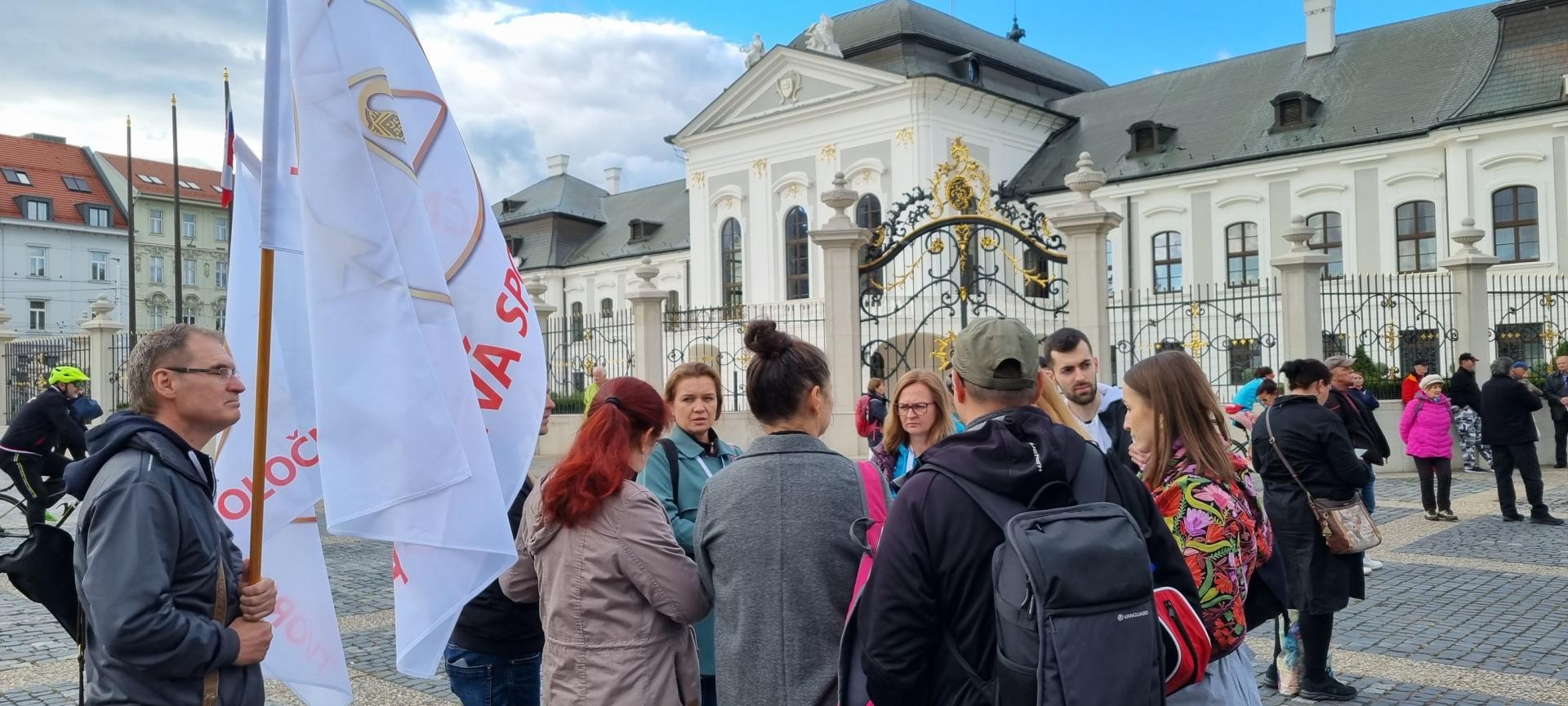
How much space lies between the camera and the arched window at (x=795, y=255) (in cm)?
3569

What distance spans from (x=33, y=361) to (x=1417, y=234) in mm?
30342

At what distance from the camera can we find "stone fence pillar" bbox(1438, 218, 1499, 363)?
15633 mm

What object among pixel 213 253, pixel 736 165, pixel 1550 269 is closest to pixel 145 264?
pixel 213 253

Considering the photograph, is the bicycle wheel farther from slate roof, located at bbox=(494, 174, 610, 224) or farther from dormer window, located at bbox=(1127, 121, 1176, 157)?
slate roof, located at bbox=(494, 174, 610, 224)

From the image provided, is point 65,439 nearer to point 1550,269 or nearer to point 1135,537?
point 1135,537

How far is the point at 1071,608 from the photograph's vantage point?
7.06 ft

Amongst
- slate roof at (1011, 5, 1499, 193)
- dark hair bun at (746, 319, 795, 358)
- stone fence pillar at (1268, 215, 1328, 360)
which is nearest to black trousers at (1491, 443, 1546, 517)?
stone fence pillar at (1268, 215, 1328, 360)

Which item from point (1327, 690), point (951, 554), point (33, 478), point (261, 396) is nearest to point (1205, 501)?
point (951, 554)

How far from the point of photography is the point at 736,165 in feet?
123

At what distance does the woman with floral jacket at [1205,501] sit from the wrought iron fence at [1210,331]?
415 inches

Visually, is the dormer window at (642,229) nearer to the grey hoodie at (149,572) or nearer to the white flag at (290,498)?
the white flag at (290,498)

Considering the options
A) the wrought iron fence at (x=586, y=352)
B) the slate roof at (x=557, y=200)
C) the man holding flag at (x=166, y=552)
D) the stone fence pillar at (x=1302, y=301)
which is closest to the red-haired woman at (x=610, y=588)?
the man holding flag at (x=166, y=552)

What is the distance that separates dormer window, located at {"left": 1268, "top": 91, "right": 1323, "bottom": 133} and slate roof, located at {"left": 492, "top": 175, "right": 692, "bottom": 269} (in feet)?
67.2

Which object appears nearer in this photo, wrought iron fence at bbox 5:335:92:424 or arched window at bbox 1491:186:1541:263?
wrought iron fence at bbox 5:335:92:424
